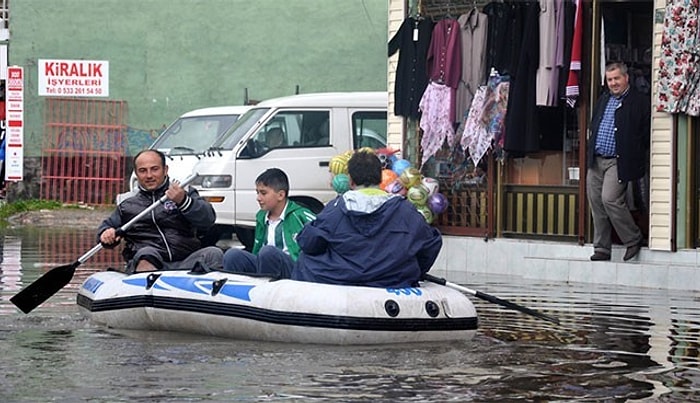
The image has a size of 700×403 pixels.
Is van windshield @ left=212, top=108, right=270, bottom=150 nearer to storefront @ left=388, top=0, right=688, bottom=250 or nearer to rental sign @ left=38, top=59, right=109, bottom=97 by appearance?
storefront @ left=388, top=0, right=688, bottom=250

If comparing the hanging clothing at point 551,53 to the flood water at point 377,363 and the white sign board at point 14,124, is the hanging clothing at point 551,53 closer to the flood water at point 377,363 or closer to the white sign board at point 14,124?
the flood water at point 377,363

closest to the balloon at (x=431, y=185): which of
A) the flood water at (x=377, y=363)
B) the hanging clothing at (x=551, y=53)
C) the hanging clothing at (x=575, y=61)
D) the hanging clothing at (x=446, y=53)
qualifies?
the hanging clothing at (x=446, y=53)

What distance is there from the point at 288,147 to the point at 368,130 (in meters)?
1.20

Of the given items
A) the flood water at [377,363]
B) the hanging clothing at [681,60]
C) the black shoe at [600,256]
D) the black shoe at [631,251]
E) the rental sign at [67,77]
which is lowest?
the flood water at [377,363]

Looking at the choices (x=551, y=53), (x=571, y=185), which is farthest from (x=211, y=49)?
(x=551, y=53)

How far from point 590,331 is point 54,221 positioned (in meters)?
17.4

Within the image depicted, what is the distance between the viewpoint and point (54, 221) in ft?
90.8

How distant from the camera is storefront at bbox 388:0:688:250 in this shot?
615 inches

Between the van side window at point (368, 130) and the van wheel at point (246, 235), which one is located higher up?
the van side window at point (368, 130)

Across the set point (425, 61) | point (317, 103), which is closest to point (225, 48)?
point (317, 103)

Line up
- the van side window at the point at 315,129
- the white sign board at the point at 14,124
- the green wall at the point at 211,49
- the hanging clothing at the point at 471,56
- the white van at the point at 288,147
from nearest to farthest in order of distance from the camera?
1. the hanging clothing at the point at 471,56
2. the white van at the point at 288,147
3. the van side window at the point at 315,129
4. the white sign board at the point at 14,124
5. the green wall at the point at 211,49

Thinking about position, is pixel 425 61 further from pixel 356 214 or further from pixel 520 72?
pixel 356 214

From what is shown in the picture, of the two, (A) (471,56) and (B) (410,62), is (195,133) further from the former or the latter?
(A) (471,56)

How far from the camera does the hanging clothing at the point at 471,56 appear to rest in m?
17.6
